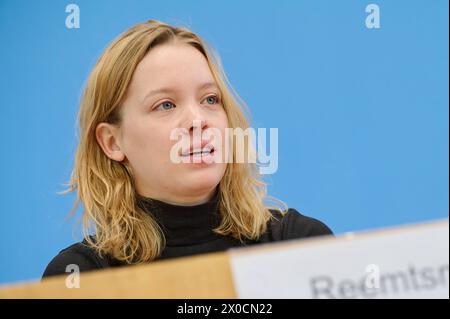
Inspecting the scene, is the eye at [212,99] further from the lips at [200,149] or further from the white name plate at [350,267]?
the white name plate at [350,267]

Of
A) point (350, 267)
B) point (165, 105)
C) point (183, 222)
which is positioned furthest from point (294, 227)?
point (350, 267)

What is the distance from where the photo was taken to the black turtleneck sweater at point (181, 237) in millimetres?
894

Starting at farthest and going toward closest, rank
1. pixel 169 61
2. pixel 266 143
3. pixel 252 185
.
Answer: pixel 266 143 < pixel 252 185 < pixel 169 61

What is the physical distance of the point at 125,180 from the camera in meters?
0.98

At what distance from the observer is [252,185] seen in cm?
108

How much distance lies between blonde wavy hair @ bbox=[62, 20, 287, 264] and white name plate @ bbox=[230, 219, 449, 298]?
20.3 inches

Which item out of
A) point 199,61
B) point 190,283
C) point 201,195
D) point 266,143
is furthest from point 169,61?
point 190,283

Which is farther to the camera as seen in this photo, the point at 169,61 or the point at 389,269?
the point at 169,61

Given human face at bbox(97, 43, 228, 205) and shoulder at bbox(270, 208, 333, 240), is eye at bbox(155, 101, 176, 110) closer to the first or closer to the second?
human face at bbox(97, 43, 228, 205)

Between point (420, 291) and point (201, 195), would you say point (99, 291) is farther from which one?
point (201, 195)

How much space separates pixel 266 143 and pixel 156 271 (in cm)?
92

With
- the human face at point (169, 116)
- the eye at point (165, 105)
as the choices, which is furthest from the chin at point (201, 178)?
the eye at point (165, 105)

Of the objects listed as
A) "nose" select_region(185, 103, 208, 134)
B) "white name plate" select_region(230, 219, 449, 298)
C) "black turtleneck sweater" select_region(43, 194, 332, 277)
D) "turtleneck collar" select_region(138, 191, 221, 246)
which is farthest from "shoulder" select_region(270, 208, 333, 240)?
"white name plate" select_region(230, 219, 449, 298)

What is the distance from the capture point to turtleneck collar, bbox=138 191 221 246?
92 cm
